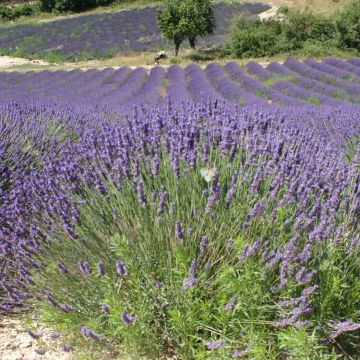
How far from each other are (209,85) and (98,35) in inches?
770

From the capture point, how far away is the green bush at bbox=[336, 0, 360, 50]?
22.0 meters

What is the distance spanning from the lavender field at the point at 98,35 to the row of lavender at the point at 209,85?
8.71 meters

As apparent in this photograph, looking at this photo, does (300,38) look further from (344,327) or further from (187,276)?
(344,327)

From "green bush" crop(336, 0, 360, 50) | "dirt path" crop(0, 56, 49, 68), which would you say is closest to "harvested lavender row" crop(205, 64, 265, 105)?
"green bush" crop(336, 0, 360, 50)

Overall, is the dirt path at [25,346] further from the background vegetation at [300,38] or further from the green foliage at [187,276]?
the background vegetation at [300,38]

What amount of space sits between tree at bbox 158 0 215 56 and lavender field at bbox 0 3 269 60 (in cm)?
276

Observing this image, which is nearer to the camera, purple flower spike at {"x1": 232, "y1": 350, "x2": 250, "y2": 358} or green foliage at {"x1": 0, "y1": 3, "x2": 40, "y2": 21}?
purple flower spike at {"x1": 232, "y1": 350, "x2": 250, "y2": 358}

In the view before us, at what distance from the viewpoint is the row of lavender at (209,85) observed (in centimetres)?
1044

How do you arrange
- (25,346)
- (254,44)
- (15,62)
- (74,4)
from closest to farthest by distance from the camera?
(25,346)
(254,44)
(15,62)
(74,4)

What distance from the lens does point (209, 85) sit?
13.0 metres

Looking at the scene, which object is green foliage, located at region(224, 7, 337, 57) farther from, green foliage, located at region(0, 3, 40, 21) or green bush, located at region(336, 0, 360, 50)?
green foliage, located at region(0, 3, 40, 21)

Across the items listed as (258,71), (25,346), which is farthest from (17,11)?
(25,346)

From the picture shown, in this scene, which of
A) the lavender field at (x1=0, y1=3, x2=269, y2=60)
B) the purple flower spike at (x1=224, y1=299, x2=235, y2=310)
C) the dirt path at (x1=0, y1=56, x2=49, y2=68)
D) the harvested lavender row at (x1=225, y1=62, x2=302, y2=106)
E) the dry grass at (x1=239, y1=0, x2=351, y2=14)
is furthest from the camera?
the dry grass at (x1=239, y1=0, x2=351, y2=14)

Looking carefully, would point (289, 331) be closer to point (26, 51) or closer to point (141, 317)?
point (141, 317)
